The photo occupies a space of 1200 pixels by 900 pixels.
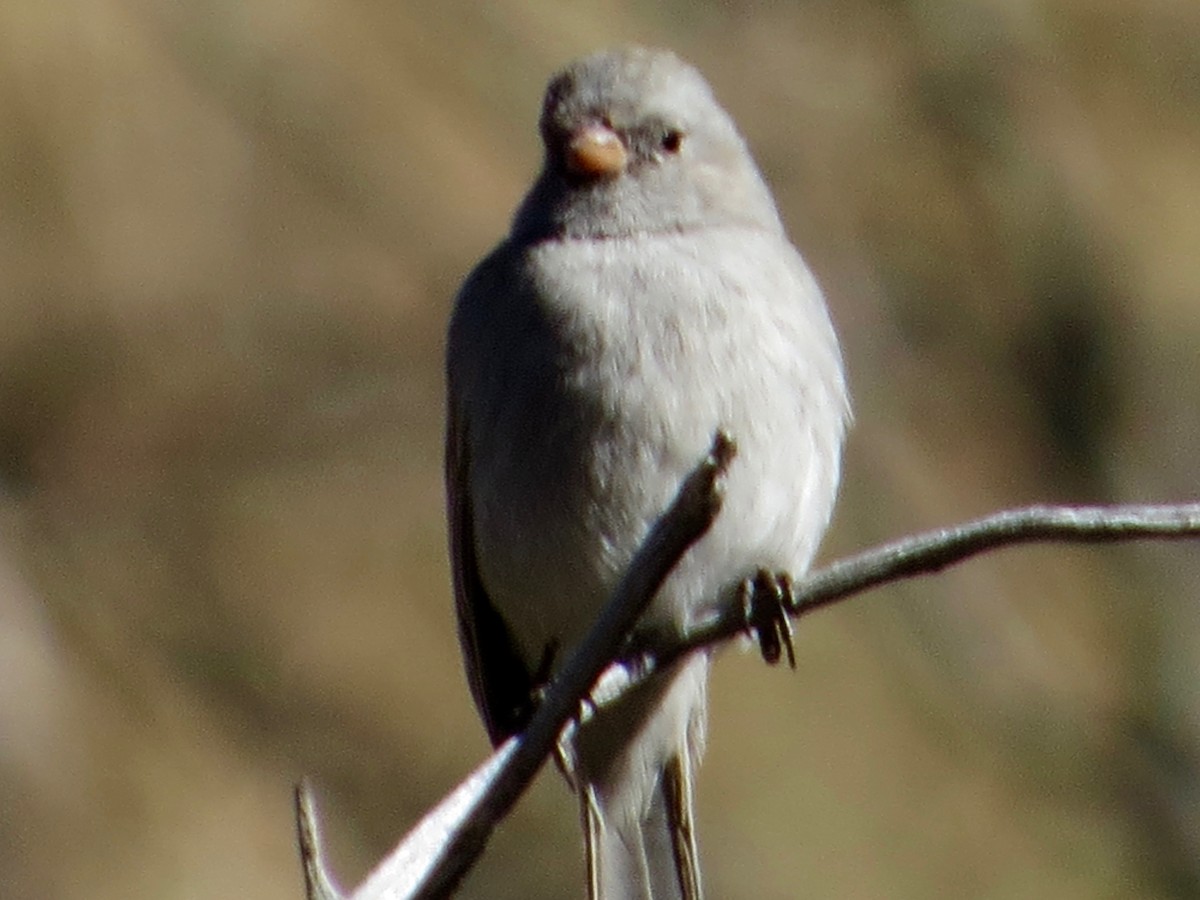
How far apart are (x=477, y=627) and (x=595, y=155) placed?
758mm

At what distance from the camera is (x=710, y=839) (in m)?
5.79

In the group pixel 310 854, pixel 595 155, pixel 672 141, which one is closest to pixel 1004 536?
pixel 310 854

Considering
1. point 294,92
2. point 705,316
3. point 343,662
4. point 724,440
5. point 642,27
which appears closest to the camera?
point 724,440

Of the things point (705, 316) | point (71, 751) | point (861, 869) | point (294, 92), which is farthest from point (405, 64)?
point (705, 316)

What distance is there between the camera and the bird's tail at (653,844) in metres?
3.20

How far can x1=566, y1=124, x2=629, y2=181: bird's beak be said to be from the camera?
125 inches

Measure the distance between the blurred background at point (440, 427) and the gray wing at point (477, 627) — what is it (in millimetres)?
1924

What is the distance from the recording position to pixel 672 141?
10.8ft

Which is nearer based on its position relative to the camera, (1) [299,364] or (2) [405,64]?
(1) [299,364]

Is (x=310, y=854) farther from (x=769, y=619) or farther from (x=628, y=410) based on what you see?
(x=628, y=410)

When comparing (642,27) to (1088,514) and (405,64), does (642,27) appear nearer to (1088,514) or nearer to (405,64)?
(405,64)

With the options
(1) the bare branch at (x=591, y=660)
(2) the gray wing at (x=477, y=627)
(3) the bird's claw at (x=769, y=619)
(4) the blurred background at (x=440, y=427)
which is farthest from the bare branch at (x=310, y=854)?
(4) the blurred background at (x=440, y=427)

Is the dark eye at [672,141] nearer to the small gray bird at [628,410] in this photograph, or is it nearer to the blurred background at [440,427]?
the small gray bird at [628,410]

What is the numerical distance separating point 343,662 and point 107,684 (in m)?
0.63
